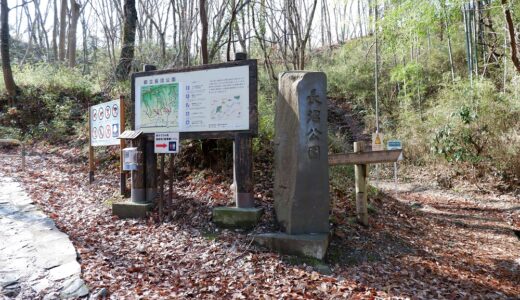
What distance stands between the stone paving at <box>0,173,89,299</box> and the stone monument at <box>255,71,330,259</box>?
226cm

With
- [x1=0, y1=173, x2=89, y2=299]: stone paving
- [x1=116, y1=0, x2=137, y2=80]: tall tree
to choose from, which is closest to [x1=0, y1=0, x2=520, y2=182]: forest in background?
[x1=116, y1=0, x2=137, y2=80]: tall tree

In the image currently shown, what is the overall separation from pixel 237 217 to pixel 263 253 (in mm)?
784

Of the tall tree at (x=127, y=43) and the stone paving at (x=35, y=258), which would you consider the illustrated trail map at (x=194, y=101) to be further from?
the tall tree at (x=127, y=43)

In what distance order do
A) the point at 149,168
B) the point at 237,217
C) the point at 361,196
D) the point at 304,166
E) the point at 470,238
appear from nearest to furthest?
the point at 304,166
the point at 237,217
the point at 361,196
the point at 149,168
the point at 470,238

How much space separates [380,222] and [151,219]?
387 centimetres

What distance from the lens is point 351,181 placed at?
26.4ft

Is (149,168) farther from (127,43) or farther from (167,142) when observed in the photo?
(127,43)

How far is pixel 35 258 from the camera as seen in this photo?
4602 millimetres

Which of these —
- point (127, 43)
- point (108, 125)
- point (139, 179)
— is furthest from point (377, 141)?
point (127, 43)

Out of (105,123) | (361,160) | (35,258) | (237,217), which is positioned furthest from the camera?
(105,123)

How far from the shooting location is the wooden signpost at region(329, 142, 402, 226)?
235 inches

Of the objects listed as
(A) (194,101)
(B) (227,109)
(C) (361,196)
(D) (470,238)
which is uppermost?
(A) (194,101)

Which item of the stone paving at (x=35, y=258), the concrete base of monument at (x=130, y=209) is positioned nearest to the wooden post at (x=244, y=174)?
the concrete base of monument at (x=130, y=209)

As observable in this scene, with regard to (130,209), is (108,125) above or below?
above
